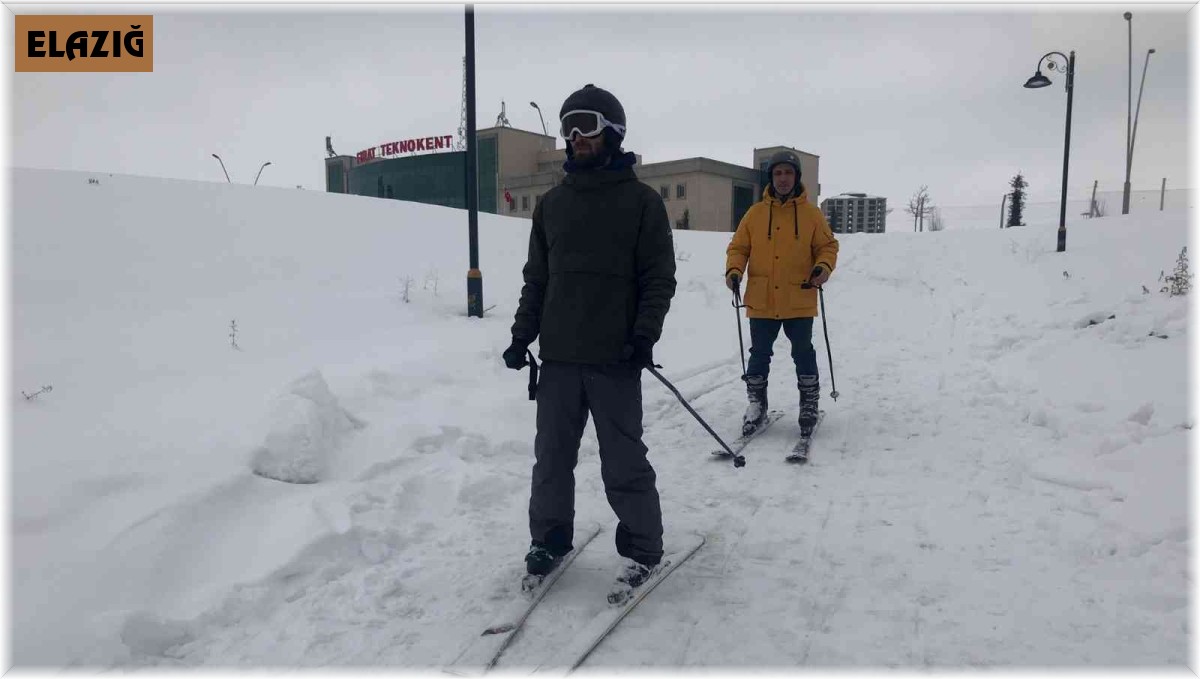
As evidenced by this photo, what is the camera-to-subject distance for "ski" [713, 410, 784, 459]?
513 cm

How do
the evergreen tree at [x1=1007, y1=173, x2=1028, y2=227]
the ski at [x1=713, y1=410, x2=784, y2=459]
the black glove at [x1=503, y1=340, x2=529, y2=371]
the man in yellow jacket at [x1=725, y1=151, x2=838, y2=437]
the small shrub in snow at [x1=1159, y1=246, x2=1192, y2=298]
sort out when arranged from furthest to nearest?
the evergreen tree at [x1=1007, y1=173, x2=1028, y2=227]
the small shrub in snow at [x1=1159, y1=246, x2=1192, y2=298]
the man in yellow jacket at [x1=725, y1=151, x2=838, y2=437]
the ski at [x1=713, y1=410, x2=784, y2=459]
the black glove at [x1=503, y1=340, x2=529, y2=371]

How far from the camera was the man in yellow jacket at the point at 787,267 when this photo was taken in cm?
554

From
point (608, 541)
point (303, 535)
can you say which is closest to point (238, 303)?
point (303, 535)

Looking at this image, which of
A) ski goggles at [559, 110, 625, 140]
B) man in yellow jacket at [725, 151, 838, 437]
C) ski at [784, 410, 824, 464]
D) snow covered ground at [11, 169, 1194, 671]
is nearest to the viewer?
snow covered ground at [11, 169, 1194, 671]

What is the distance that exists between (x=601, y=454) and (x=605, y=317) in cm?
60

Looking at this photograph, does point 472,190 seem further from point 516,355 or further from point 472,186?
point 516,355

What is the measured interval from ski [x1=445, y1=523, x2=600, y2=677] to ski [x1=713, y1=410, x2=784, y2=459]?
5.73 ft

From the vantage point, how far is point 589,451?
17.6 feet

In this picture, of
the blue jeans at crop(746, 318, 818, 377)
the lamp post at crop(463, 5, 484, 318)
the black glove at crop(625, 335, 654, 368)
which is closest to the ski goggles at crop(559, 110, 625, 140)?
the black glove at crop(625, 335, 654, 368)

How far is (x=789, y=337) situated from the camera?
5609mm

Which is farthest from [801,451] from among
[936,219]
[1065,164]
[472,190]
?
[936,219]

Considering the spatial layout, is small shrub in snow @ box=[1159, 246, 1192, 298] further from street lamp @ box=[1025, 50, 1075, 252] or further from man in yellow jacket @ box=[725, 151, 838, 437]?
street lamp @ box=[1025, 50, 1075, 252]

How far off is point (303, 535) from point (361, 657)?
98 centimetres

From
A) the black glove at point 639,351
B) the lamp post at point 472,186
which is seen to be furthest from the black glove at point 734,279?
the lamp post at point 472,186
